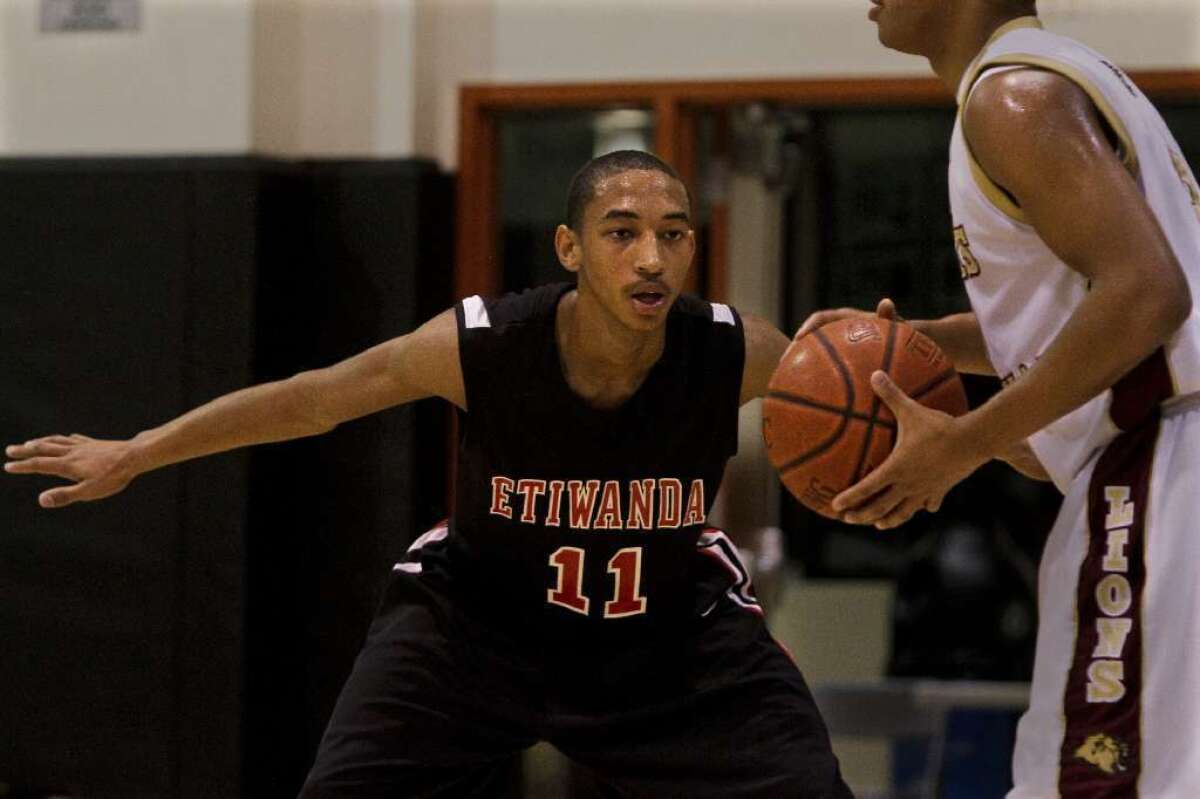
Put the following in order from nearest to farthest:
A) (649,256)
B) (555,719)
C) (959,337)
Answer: (959,337)
(649,256)
(555,719)

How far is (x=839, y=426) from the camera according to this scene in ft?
9.08

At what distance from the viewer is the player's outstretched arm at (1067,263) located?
93.0 inches

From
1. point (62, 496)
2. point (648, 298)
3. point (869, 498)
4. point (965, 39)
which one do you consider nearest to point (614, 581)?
point (648, 298)

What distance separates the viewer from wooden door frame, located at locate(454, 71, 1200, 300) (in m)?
6.15

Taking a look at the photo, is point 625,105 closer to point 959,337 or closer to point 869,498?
point 959,337

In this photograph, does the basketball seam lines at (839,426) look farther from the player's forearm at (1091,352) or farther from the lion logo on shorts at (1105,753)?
the lion logo on shorts at (1105,753)

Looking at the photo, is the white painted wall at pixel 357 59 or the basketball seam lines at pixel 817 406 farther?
the white painted wall at pixel 357 59

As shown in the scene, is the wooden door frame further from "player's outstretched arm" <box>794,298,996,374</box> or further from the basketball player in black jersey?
"player's outstretched arm" <box>794,298,996,374</box>

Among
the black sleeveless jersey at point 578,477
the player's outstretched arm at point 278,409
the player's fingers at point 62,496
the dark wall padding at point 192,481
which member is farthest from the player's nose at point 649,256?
the dark wall padding at point 192,481

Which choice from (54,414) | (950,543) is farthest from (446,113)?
(950,543)

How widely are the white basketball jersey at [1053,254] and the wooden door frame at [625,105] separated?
3.41 m

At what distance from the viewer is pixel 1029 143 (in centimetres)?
245

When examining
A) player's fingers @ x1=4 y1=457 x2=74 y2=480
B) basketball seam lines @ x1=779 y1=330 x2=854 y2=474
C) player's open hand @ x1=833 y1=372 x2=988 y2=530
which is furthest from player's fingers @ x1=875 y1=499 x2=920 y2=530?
player's fingers @ x1=4 y1=457 x2=74 y2=480

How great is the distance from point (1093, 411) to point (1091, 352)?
248 mm
